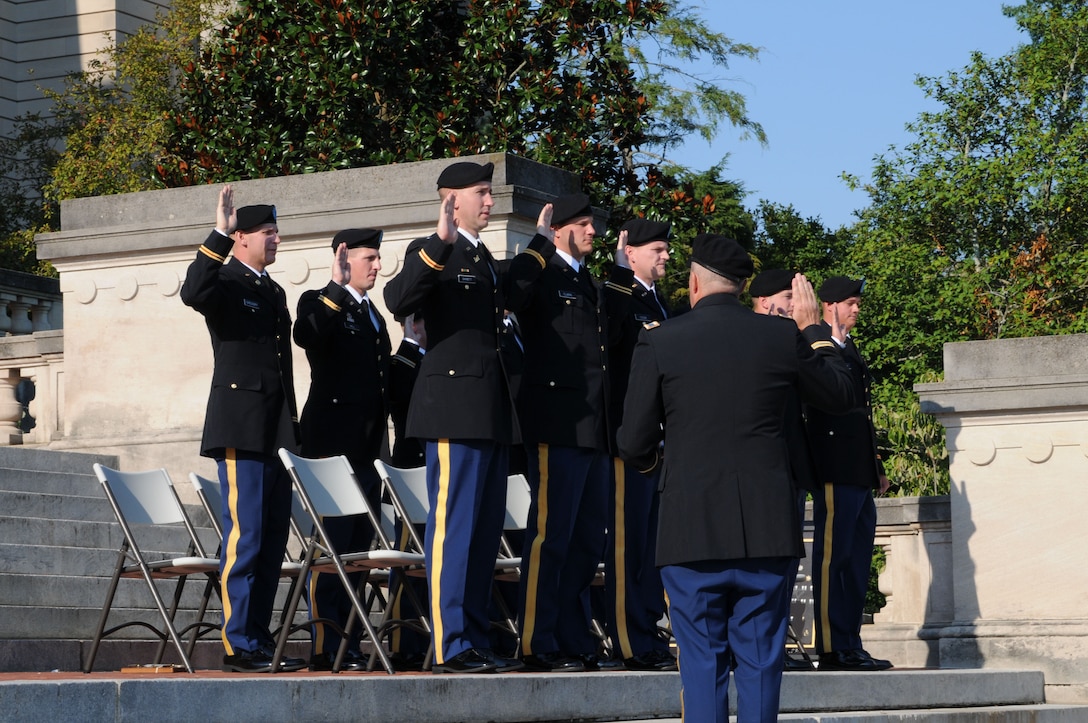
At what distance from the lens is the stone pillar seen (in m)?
10.9

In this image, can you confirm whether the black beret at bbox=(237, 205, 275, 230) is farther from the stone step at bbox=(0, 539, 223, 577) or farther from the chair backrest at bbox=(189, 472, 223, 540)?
the stone step at bbox=(0, 539, 223, 577)

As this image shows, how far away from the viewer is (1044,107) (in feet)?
117

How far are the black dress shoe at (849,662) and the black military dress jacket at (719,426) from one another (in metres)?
Answer: 3.68

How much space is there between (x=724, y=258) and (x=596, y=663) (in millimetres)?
2287

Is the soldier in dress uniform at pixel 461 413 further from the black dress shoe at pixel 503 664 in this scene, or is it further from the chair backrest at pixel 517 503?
the chair backrest at pixel 517 503

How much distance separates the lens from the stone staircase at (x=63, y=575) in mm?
8281

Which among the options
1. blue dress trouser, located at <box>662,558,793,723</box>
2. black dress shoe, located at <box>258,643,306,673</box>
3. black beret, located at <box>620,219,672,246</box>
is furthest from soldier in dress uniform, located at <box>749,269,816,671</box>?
blue dress trouser, located at <box>662,558,793,723</box>

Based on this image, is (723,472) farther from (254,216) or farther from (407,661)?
(254,216)

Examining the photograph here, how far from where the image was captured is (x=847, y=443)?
9789 millimetres

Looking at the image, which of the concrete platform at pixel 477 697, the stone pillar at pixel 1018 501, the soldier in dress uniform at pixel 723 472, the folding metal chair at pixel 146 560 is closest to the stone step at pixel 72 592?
the folding metal chair at pixel 146 560

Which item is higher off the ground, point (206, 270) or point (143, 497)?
point (206, 270)

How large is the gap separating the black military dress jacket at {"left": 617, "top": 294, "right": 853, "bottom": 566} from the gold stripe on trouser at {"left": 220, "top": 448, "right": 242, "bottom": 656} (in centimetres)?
224

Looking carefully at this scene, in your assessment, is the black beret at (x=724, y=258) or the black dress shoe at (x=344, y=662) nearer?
the black beret at (x=724, y=258)

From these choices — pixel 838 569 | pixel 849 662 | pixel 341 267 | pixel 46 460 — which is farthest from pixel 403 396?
pixel 46 460
